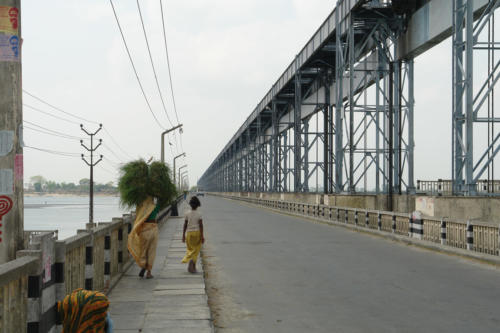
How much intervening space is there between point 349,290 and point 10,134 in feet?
21.5

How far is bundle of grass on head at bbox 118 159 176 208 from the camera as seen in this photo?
444 inches

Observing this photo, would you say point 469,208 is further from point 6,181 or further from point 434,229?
point 6,181

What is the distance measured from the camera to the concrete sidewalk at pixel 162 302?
6750 mm

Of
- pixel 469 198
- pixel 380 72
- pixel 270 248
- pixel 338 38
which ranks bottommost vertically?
pixel 270 248

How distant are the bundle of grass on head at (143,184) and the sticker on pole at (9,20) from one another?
6.05 metres

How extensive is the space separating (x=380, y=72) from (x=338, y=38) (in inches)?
140

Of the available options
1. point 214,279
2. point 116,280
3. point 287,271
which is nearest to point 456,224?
point 287,271

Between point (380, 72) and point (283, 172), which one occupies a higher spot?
point (380, 72)

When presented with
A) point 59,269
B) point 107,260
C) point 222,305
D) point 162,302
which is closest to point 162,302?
point 162,302

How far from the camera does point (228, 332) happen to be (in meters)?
6.88

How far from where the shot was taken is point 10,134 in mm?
5281

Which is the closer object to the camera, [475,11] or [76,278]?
[76,278]

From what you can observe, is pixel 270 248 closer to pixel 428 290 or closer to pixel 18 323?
pixel 428 290

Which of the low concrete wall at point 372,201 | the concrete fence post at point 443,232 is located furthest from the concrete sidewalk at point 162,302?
the low concrete wall at point 372,201
